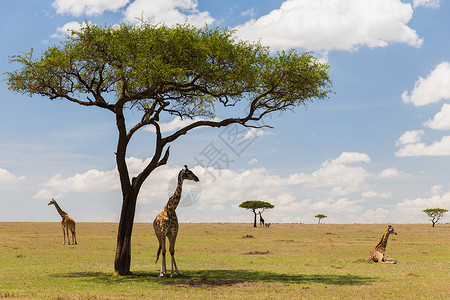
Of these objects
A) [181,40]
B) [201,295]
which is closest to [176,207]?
[201,295]

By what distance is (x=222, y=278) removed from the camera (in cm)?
2033

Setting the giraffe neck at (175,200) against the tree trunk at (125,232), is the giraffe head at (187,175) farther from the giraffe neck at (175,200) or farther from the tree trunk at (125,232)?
the tree trunk at (125,232)

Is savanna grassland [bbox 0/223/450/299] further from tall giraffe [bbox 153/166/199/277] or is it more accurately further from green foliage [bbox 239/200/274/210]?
green foliage [bbox 239/200/274/210]

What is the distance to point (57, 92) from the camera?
913 inches

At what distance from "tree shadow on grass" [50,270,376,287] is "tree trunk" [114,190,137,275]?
479 millimetres

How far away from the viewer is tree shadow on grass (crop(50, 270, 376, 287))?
19.2m

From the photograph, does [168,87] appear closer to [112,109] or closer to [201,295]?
[112,109]

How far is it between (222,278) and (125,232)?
Result: 4.62 meters

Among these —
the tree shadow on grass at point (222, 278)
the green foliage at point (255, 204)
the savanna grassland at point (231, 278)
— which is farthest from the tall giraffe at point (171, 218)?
the green foliage at point (255, 204)

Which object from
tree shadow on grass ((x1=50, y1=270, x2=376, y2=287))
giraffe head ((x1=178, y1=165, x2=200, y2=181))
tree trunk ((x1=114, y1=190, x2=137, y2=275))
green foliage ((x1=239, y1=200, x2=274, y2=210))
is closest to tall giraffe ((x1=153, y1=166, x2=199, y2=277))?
giraffe head ((x1=178, y1=165, x2=200, y2=181))

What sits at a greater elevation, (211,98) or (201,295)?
(211,98)

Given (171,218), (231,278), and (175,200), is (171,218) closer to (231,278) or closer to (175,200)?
(175,200)

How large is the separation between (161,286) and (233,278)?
11.2 feet

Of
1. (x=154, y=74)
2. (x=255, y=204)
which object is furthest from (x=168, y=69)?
(x=255, y=204)
